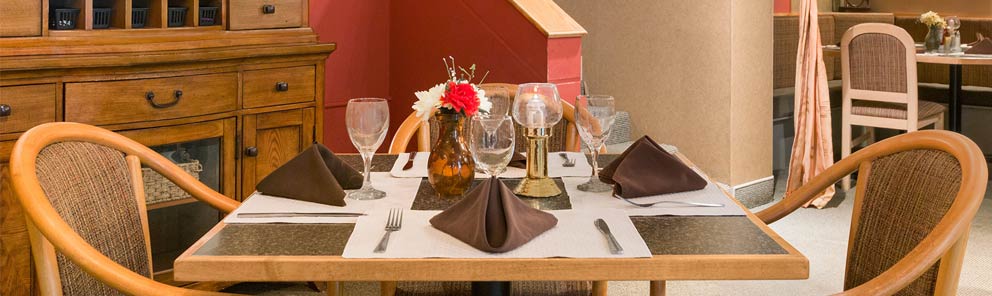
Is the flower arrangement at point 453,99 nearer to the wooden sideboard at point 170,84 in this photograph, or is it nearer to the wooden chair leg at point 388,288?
the wooden chair leg at point 388,288

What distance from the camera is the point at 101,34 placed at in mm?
3324

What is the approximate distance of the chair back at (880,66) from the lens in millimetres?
5816

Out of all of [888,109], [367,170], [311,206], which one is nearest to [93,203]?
[311,206]

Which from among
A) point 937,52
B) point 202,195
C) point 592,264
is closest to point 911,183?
point 592,264

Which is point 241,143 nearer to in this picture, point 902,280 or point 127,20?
point 127,20

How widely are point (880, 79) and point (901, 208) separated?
4166mm

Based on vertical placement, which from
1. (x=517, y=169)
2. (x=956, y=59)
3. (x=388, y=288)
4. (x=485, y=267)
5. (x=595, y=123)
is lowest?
(x=388, y=288)

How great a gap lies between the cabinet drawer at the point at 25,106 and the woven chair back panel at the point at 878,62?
4257 millimetres

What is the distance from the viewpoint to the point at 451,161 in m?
2.20

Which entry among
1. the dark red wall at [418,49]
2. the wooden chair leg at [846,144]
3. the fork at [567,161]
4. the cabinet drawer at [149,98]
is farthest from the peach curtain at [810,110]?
the fork at [567,161]

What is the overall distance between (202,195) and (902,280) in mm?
1366

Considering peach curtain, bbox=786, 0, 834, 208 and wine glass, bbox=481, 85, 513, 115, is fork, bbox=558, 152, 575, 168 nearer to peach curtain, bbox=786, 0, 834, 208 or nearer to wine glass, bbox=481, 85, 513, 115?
wine glass, bbox=481, 85, 513, 115

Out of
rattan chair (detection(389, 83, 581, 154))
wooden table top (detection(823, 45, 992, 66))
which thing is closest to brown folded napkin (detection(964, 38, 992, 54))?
wooden table top (detection(823, 45, 992, 66))

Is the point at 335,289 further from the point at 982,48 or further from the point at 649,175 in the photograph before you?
the point at 982,48
